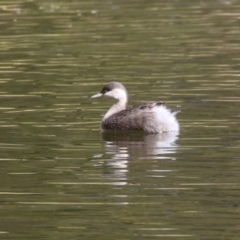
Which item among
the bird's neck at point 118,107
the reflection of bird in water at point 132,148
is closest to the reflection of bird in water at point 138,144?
the reflection of bird in water at point 132,148

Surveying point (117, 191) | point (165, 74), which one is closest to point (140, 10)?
point (165, 74)

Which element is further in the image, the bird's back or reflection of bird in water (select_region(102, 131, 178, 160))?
the bird's back

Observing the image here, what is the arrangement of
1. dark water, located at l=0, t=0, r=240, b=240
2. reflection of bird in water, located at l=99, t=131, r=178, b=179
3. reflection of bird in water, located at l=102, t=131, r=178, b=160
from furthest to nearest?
reflection of bird in water, located at l=102, t=131, r=178, b=160 < reflection of bird in water, located at l=99, t=131, r=178, b=179 < dark water, located at l=0, t=0, r=240, b=240

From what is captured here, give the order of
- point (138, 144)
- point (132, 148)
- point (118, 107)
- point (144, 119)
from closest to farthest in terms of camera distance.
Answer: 1. point (132, 148)
2. point (138, 144)
3. point (144, 119)
4. point (118, 107)

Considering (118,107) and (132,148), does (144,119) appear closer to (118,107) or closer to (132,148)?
(118,107)

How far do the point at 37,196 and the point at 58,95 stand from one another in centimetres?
558

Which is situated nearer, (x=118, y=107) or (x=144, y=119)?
(x=144, y=119)

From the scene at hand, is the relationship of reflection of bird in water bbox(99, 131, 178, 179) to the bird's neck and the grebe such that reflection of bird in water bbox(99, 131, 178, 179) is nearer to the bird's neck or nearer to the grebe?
the grebe

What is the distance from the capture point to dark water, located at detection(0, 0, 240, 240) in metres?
10.1

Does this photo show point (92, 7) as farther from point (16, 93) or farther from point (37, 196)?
point (37, 196)

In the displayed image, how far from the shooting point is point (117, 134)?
1466 centimetres

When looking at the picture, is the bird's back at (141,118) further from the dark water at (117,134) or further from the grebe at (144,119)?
the dark water at (117,134)

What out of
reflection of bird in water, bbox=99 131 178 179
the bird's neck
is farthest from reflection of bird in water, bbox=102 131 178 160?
the bird's neck

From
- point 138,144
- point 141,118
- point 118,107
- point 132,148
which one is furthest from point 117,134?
point 132,148
